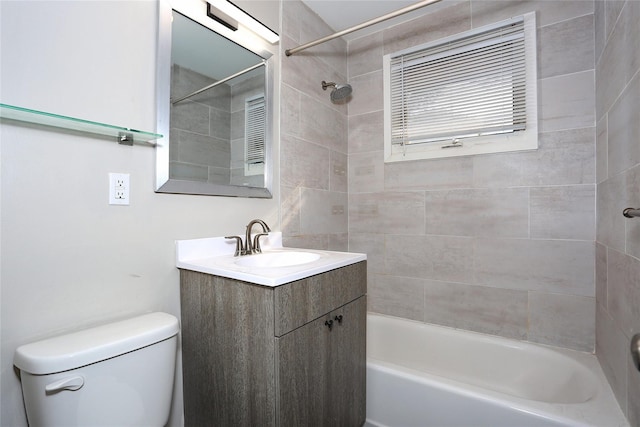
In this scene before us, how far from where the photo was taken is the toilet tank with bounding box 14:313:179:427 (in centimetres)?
81

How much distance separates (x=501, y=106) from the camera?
70.7 inches

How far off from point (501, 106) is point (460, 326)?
1365 mm

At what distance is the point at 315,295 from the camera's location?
1.14 m

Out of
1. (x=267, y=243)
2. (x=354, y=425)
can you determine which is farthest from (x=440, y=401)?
(x=267, y=243)

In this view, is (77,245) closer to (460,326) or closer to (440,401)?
(440,401)

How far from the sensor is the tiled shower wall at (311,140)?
1812mm

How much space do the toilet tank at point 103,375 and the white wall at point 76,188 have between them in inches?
4.3

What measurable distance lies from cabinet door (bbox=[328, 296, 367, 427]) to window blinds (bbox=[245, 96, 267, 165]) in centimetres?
90

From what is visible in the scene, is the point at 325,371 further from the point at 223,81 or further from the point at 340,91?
the point at 340,91

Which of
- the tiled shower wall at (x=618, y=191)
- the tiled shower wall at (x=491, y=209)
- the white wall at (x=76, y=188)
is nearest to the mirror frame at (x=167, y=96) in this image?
the white wall at (x=76, y=188)

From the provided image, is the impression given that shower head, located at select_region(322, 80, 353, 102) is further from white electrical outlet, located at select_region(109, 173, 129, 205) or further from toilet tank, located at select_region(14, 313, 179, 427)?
toilet tank, located at select_region(14, 313, 179, 427)

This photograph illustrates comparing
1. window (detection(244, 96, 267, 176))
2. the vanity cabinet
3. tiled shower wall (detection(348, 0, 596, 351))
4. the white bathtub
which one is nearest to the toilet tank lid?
the vanity cabinet

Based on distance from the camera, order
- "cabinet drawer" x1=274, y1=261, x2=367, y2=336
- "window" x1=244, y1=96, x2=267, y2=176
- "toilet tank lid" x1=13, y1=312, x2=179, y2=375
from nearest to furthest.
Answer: "toilet tank lid" x1=13, y1=312, x2=179, y2=375, "cabinet drawer" x1=274, y1=261, x2=367, y2=336, "window" x1=244, y1=96, x2=267, y2=176

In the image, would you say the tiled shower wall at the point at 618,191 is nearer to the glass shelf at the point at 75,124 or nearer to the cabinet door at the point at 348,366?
the cabinet door at the point at 348,366
